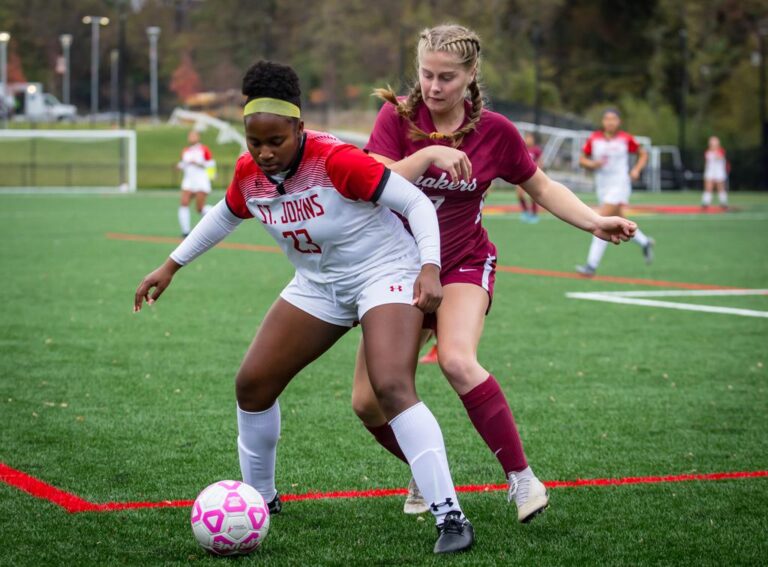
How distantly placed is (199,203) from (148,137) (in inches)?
1903

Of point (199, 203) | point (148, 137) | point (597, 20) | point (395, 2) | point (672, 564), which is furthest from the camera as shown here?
point (395, 2)

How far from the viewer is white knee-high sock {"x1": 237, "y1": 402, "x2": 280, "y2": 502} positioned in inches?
201

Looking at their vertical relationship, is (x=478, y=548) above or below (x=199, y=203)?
above

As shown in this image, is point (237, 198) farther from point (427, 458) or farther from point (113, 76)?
point (113, 76)

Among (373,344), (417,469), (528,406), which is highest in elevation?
(373,344)

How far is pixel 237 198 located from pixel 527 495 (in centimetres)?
173

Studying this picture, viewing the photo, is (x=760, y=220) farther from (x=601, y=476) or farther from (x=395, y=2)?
(x=395, y=2)

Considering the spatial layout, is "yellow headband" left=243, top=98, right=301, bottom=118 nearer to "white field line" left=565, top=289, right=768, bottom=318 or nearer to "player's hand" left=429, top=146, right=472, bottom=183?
"player's hand" left=429, top=146, right=472, bottom=183

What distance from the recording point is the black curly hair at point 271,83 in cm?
461

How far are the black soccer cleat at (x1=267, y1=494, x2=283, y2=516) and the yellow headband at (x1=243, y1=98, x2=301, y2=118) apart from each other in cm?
175

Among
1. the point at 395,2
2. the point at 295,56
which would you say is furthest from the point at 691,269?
the point at 295,56

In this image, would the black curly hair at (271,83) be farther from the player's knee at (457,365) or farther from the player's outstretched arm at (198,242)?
the player's knee at (457,365)

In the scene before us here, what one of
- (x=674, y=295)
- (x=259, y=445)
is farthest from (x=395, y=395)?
(x=674, y=295)

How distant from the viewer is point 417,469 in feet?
15.2
